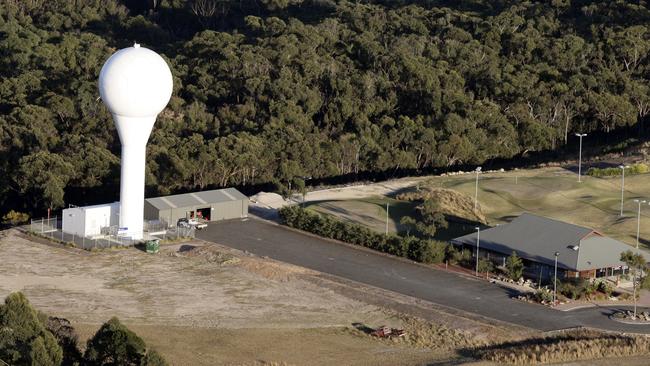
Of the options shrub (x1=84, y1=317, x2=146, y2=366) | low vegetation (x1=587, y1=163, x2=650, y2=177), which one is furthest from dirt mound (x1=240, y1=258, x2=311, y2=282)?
low vegetation (x1=587, y1=163, x2=650, y2=177)

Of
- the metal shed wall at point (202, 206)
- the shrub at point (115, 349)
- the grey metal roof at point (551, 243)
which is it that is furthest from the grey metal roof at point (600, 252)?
the shrub at point (115, 349)

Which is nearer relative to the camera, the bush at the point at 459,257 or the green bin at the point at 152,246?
the bush at the point at 459,257

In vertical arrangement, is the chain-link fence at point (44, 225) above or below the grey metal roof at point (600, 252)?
below

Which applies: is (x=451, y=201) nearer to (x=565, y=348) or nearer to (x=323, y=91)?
(x=565, y=348)

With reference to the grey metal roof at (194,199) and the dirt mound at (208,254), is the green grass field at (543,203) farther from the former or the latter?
the dirt mound at (208,254)

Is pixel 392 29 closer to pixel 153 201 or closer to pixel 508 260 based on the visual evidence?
pixel 153 201

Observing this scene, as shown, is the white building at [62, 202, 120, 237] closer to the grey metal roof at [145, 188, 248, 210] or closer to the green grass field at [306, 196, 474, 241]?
the grey metal roof at [145, 188, 248, 210]
